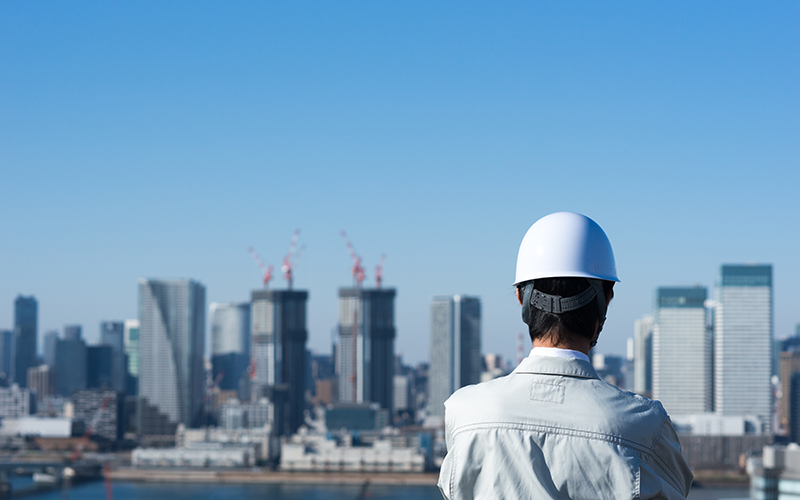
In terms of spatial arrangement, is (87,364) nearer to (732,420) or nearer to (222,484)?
(222,484)

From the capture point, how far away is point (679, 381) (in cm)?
3931

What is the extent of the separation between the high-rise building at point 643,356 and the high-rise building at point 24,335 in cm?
3421

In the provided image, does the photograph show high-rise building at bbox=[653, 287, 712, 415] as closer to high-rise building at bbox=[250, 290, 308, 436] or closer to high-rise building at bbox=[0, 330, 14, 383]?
high-rise building at bbox=[250, 290, 308, 436]

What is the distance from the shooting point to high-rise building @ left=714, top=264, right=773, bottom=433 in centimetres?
3753

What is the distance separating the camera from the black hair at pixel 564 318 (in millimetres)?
582

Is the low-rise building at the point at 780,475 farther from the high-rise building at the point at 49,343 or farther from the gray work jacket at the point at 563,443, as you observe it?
the high-rise building at the point at 49,343

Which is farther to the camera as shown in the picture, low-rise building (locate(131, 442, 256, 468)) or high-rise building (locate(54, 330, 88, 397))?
high-rise building (locate(54, 330, 88, 397))

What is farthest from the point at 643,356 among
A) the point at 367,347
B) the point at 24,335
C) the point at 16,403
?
the point at 24,335

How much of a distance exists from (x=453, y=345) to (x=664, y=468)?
48880 millimetres

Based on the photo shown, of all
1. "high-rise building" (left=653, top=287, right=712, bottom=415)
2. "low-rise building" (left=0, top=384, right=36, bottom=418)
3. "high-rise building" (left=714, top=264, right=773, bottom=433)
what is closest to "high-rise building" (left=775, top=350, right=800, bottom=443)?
"high-rise building" (left=714, top=264, right=773, bottom=433)

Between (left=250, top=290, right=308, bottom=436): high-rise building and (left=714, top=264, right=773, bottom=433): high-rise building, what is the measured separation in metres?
19.1

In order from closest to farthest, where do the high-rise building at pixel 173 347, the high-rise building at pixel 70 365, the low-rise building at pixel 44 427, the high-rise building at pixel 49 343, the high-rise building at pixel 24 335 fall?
the low-rise building at pixel 44 427, the high-rise building at pixel 173 347, the high-rise building at pixel 70 365, the high-rise building at pixel 24 335, the high-rise building at pixel 49 343

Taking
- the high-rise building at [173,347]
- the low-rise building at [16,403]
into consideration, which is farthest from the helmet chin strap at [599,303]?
the low-rise building at [16,403]

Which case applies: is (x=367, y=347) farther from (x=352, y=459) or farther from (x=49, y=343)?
(x=49, y=343)
